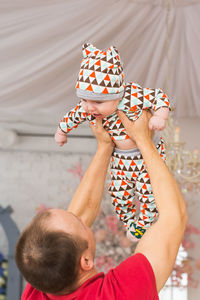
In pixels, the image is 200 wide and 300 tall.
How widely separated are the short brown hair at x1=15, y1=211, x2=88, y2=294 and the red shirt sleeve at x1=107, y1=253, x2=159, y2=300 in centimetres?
12

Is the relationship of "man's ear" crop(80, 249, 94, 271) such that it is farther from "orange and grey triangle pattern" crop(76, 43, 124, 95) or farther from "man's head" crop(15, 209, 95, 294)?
"orange and grey triangle pattern" crop(76, 43, 124, 95)

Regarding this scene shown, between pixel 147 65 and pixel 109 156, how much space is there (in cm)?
174

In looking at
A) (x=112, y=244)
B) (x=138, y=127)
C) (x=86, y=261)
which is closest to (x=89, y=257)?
(x=86, y=261)

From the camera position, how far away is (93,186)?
1.31 metres

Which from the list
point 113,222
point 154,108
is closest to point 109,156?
point 154,108

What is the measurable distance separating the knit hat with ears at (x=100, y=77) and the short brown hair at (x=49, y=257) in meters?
0.38

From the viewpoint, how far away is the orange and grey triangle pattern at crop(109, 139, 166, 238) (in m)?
1.34

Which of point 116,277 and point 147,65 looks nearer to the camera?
point 116,277

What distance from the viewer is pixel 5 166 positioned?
4371mm

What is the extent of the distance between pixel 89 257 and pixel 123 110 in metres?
0.45

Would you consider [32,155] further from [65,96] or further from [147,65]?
[147,65]

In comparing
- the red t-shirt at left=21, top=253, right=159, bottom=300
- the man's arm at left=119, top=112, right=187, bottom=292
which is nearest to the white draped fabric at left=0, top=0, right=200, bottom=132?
the man's arm at left=119, top=112, right=187, bottom=292

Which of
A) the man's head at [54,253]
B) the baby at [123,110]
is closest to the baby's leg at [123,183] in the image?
the baby at [123,110]

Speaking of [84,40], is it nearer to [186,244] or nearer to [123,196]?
[123,196]
